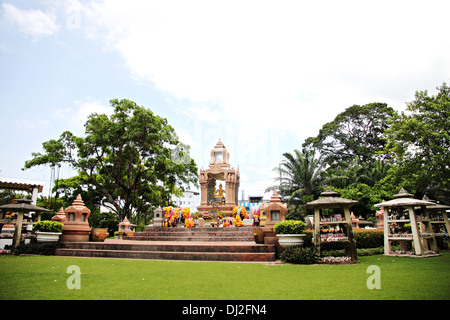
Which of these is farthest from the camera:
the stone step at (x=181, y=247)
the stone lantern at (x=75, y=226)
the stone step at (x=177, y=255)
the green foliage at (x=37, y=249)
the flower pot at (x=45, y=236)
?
the stone lantern at (x=75, y=226)

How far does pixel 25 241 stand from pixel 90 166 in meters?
13.9

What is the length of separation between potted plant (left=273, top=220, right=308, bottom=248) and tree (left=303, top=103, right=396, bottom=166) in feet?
85.3

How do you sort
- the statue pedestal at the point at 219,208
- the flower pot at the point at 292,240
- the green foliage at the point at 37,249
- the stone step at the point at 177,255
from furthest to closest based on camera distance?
the statue pedestal at the point at 219,208, the green foliage at the point at 37,249, the flower pot at the point at 292,240, the stone step at the point at 177,255

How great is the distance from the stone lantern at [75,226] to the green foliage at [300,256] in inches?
350

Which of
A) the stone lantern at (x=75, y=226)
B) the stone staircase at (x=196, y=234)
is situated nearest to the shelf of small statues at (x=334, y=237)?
the stone staircase at (x=196, y=234)

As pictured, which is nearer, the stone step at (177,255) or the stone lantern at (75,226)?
the stone step at (177,255)

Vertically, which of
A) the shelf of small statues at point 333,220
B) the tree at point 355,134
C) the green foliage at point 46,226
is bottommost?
the green foliage at point 46,226

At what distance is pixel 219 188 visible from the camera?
77.5ft

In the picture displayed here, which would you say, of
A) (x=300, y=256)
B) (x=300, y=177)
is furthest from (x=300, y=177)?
(x=300, y=256)

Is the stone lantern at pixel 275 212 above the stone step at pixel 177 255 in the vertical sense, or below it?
above

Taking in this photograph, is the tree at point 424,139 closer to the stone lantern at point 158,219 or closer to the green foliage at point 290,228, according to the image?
the green foliage at point 290,228

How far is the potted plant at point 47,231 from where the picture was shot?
12305 millimetres

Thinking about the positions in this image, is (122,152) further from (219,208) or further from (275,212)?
(275,212)
